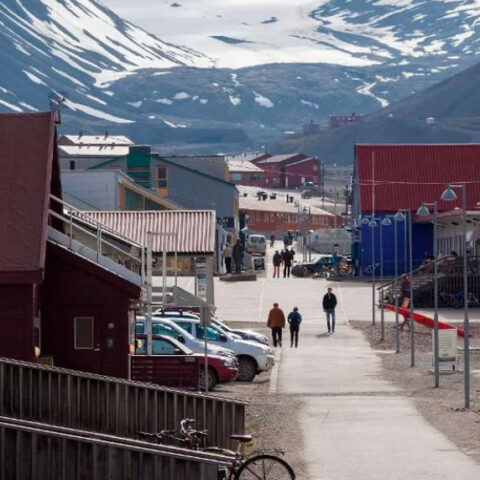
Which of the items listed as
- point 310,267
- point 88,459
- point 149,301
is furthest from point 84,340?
point 310,267

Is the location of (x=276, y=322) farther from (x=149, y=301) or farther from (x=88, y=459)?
(x=88, y=459)

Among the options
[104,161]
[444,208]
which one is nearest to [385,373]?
[444,208]

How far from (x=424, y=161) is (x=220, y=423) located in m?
73.7

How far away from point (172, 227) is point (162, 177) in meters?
56.3

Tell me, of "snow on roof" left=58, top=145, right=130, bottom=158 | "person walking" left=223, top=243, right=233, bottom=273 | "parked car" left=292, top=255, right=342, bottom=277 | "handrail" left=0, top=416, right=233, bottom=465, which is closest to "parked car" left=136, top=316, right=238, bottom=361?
"handrail" left=0, top=416, right=233, bottom=465

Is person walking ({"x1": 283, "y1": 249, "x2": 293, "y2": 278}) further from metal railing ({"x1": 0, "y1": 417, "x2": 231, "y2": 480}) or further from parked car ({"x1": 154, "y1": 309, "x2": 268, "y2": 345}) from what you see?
metal railing ({"x1": 0, "y1": 417, "x2": 231, "y2": 480})

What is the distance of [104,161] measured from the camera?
114625 mm

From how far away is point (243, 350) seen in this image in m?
42.6

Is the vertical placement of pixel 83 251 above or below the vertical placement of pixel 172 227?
below

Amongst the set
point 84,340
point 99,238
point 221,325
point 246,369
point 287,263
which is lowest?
point 246,369

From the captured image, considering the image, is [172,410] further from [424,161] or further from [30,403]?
[424,161]

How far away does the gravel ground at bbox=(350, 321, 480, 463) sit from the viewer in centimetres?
2864

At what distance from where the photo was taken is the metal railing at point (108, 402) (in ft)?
85.6

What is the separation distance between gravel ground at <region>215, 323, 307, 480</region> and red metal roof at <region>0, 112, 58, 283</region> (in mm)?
4716
